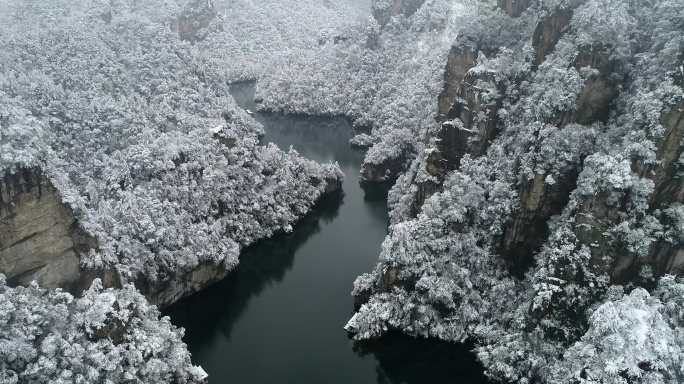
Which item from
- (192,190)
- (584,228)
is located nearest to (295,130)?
(192,190)

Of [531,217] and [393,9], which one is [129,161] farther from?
[393,9]

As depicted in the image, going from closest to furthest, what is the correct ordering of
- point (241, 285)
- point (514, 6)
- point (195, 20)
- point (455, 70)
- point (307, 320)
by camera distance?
1. point (307, 320)
2. point (241, 285)
3. point (514, 6)
4. point (455, 70)
5. point (195, 20)

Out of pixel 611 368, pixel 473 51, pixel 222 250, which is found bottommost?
pixel 222 250

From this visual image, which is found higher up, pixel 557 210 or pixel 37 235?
pixel 557 210

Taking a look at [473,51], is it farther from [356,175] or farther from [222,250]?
[222,250]

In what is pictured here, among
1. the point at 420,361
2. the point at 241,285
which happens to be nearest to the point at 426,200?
the point at 420,361

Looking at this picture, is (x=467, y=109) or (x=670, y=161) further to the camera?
(x=467, y=109)

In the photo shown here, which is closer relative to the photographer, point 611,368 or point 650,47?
point 611,368

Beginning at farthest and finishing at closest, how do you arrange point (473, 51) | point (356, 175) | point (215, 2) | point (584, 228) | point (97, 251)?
point (215, 2) → point (356, 175) → point (473, 51) → point (97, 251) → point (584, 228)

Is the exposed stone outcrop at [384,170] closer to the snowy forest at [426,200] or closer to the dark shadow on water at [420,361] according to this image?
the snowy forest at [426,200]
